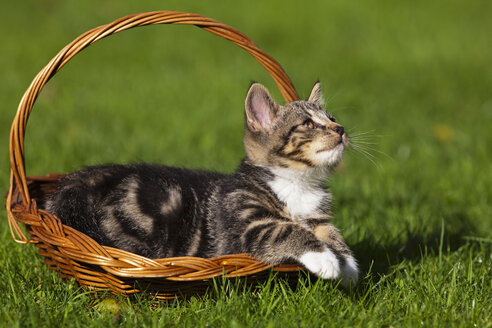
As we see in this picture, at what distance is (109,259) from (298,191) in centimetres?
103

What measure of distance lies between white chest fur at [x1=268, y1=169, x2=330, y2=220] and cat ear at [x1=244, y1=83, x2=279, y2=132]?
0.94ft

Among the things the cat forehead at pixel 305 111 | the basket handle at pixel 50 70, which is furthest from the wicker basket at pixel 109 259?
the cat forehead at pixel 305 111

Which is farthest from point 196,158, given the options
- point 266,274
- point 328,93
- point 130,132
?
point 266,274

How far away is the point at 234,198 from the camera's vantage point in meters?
2.88

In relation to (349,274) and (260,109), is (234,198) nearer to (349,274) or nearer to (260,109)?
(260,109)

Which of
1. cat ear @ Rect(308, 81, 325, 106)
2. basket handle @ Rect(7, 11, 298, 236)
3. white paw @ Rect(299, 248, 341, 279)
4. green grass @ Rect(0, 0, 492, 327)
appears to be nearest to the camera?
white paw @ Rect(299, 248, 341, 279)

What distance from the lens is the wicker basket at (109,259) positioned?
2.46 metres

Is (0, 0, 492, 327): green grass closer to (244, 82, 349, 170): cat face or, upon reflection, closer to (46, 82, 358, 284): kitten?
(46, 82, 358, 284): kitten

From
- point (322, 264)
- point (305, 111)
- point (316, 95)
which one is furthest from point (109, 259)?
point (316, 95)

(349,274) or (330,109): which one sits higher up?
(330,109)

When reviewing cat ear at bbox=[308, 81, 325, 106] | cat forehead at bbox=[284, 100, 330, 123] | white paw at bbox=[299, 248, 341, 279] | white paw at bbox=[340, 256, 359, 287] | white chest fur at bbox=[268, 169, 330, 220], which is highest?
cat ear at bbox=[308, 81, 325, 106]

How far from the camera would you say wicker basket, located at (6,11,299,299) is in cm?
246

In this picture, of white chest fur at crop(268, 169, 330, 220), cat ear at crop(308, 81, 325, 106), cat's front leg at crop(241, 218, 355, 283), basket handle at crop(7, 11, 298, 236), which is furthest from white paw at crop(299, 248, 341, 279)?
basket handle at crop(7, 11, 298, 236)

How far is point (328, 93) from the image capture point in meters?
6.17
